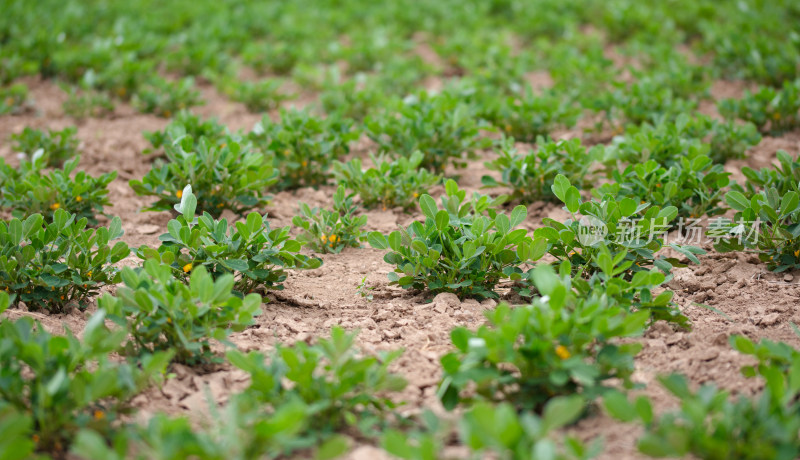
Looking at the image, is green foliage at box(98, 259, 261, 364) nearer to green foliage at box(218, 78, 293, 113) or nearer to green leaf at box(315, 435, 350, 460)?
green leaf at box(315, 435, 350, 460)

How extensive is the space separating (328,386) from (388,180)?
1.85m

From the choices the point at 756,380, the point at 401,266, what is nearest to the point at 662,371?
the point at 756,380

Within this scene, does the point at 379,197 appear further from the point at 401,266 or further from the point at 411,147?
the point at 401,266

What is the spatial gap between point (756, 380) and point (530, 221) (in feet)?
5.49

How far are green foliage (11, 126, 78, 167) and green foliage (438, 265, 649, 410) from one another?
337 centimetres

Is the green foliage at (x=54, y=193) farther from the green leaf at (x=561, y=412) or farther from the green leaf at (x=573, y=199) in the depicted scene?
the green leaf at (x=561, y=412)

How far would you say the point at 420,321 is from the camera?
104 inches

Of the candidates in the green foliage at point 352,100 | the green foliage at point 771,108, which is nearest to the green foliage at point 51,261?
the green foliage at point 352,100

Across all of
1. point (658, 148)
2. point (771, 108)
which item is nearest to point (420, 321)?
point (658, 148)

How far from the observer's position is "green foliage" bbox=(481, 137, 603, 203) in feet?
11.7

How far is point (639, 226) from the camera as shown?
256 centimetres

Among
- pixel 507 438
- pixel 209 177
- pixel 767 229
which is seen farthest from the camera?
pixel 209 177

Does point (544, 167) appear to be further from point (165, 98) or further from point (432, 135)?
point (165, 98)

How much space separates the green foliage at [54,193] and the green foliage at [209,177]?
23cm
